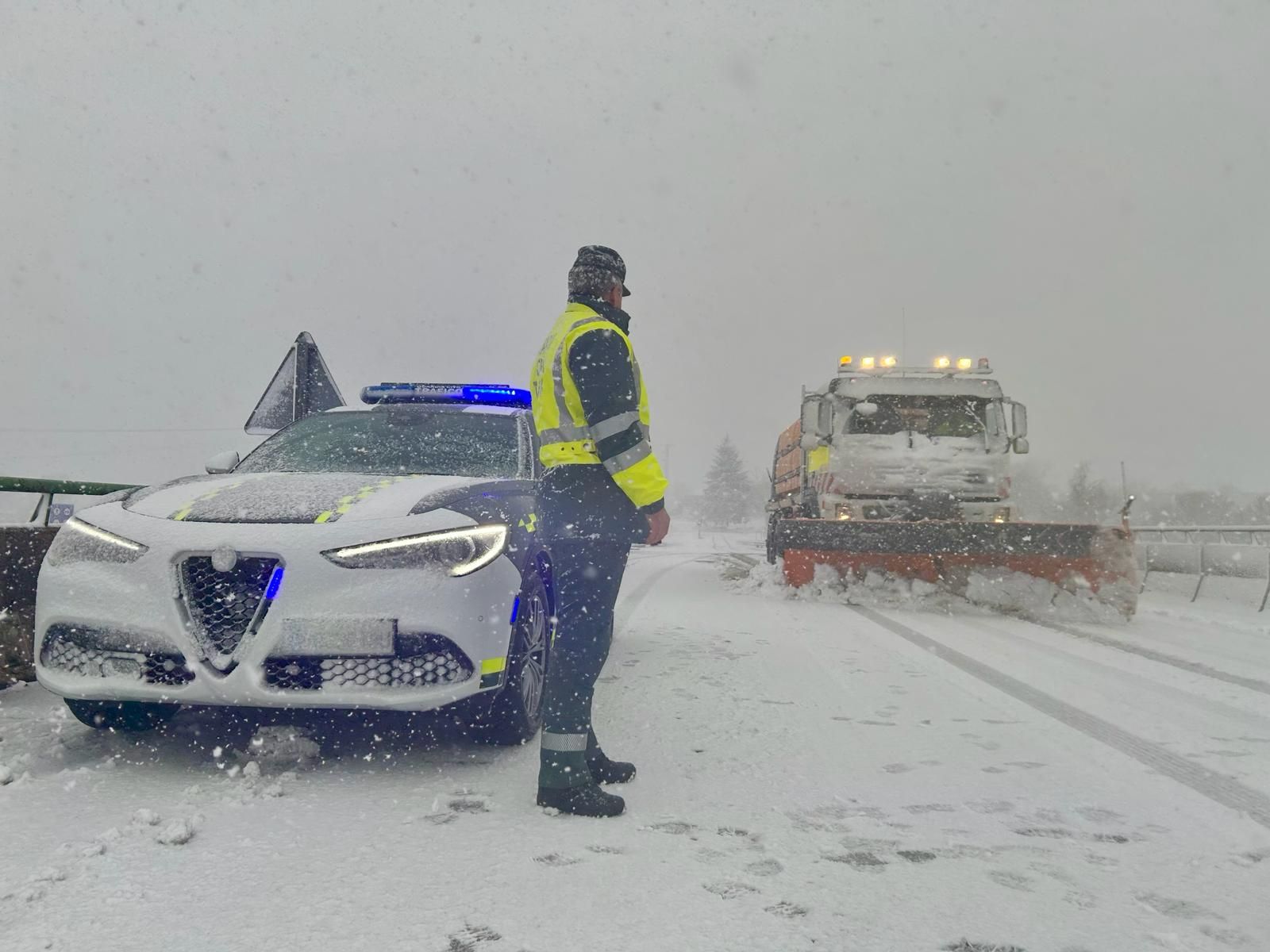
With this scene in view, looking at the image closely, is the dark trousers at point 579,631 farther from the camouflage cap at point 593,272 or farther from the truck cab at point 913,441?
the truck cab at point 913,441

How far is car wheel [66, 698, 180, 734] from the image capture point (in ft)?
10.4

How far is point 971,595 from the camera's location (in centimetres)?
883

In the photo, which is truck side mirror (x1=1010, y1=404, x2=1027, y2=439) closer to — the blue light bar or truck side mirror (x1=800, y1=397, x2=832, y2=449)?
truck side mirror (x1=800, y1=397, x2=832, y2=449)

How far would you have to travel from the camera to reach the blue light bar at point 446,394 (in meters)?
4.81

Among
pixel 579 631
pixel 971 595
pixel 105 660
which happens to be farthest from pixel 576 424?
pixel 971 595

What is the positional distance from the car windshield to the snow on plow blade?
556 centimetres

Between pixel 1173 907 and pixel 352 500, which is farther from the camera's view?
pixel 352 500

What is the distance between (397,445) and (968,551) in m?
6.49

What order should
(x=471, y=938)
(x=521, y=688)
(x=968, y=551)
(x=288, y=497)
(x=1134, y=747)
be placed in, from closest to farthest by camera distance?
(x=471, y=938) < (x=288, y=497) < (x=521, y=688) < (x=1134, y=747) < (x=968, y=551)

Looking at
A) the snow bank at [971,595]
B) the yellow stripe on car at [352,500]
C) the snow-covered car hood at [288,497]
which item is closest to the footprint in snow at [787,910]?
the snow-covered car hood at [288,497]

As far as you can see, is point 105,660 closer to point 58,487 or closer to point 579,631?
point 579,631

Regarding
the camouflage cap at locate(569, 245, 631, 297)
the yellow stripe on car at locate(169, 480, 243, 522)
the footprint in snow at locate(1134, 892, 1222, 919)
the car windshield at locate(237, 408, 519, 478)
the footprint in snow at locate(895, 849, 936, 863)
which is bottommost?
the footprint in snow at locate(895, 849, 936, 863)

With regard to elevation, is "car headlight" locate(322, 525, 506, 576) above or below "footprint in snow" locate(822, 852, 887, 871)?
above

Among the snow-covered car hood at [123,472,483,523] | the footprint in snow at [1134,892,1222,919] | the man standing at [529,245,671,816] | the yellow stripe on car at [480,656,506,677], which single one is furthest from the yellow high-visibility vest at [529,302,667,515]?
the footprint in snow at [1134,892,1222,919]
